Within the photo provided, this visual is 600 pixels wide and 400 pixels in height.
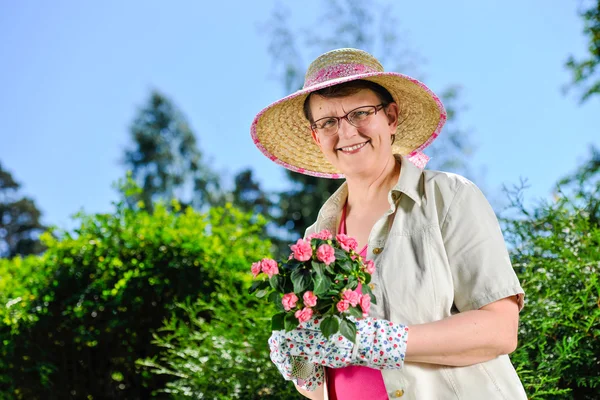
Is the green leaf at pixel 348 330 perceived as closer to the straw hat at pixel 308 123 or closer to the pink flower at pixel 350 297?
the pink flower at pixel 350 297

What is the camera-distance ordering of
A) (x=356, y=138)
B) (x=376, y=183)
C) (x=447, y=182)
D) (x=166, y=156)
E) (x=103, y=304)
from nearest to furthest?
(x=447, y=182)
(x=356, y=138)
(x=376, y=183)
(x=103, y=304)
(x=166, y=156)

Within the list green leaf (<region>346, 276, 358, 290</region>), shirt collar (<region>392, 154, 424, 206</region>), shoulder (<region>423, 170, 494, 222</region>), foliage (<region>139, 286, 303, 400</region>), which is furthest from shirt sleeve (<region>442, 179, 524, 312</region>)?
foliage (<region>139, 286, 303, 400</region>)

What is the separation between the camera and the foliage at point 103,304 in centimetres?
542

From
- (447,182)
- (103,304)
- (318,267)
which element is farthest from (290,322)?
(103,304)

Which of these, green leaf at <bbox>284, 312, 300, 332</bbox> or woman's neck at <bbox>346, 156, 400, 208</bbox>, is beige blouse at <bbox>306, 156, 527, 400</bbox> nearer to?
woman's neck at <bbox>346, 156, 400, 208</bbox>

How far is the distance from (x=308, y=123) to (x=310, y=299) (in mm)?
1138

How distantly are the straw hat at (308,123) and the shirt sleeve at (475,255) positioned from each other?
52cm

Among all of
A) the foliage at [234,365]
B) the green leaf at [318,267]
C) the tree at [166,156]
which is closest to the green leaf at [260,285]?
the green leaf at [318,267]

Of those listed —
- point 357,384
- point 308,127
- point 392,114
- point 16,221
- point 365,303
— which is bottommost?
point 357,384

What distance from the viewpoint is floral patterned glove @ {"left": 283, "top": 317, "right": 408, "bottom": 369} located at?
1.73 meters

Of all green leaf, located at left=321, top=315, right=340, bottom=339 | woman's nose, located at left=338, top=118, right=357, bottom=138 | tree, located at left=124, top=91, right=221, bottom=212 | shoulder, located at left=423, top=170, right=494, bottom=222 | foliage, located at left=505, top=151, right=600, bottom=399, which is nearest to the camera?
green leaf, located at left=321, top=315, right=340, bottom=339

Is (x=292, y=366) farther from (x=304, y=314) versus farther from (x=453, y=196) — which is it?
(x=453, y=196)

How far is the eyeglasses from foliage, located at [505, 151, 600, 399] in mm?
1508

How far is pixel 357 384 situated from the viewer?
202 cm
